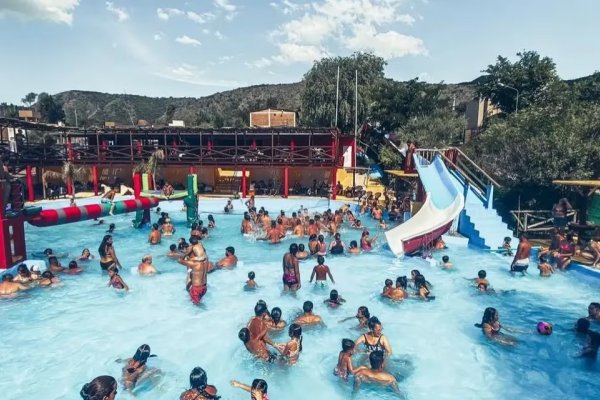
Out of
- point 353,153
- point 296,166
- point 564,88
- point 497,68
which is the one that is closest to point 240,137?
point 296,166

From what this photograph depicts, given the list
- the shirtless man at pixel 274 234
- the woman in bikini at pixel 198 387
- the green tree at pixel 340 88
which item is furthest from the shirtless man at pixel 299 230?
the green tree at pixel 340 88

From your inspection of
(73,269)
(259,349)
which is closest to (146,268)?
(73,269)

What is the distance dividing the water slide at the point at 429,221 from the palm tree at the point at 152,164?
1766 cm

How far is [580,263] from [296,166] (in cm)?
1651

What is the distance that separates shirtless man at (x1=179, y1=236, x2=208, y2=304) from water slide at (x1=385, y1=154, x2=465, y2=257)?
6.90 meters

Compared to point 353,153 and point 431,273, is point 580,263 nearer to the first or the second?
point 431,273

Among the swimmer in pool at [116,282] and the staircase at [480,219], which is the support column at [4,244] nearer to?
the swimmer in pool at [116,282]

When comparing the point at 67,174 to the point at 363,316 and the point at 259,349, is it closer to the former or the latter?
the point at 259,349

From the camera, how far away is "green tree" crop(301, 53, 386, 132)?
4035 cm

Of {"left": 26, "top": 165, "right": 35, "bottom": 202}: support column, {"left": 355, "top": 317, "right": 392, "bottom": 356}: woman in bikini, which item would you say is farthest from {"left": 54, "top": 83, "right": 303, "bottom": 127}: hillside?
{"left": 355, "top": 317, "right": 392, "bottom": 356}: woman in bikini

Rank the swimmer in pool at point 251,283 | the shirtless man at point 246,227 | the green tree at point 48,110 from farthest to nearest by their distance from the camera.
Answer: the green tree at point 48,110, the shirtless man at point 246,227, the swimmer in pool at point 251,283

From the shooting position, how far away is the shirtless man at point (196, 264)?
31.8ft

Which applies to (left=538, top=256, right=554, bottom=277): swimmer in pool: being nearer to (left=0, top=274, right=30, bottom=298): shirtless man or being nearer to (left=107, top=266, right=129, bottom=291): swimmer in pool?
(left=107, top=266, right=129, bottom=291): swimmer in pool

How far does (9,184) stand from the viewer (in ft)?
37.6
